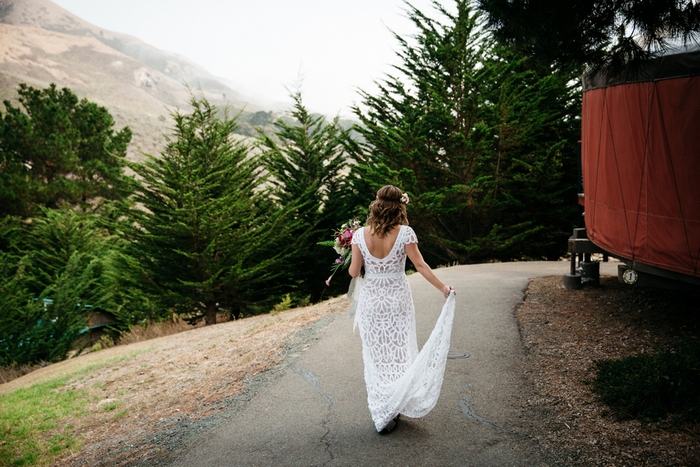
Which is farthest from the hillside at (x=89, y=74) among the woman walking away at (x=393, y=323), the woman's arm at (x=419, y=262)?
the woman's arm at (x=419, y=262)

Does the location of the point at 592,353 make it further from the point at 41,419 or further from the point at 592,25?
the point at 41,419

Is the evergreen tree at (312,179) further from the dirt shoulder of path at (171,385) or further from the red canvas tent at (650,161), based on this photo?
the red canvas tent at (650,161)

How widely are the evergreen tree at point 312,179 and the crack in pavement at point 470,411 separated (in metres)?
11.6

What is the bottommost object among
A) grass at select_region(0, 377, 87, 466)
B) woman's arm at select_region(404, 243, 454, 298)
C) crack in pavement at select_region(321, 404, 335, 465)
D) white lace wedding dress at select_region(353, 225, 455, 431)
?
grass at select_region(0, 377, 87, 466)

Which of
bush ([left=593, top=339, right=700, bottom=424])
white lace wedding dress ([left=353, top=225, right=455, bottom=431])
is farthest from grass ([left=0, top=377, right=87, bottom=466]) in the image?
bush ([left=593, top=339, right=700, bottom=424])

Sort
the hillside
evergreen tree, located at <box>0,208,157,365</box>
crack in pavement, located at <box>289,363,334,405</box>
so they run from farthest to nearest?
1. the hillside
2. evergreen tree, located at <box>0,208,157,365</box>
3. crack in pavement, located at <box>289,363,334,405</box>

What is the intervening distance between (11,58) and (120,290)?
9958cm

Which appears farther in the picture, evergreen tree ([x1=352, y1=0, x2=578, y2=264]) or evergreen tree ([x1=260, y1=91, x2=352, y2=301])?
evergreen tree ([x1=260, y1=91, x2=352, y2=301])

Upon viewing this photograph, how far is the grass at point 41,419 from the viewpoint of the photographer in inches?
198

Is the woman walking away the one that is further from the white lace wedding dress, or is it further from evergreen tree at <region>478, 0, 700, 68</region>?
evergreen tree at <region>478, 0, 700, 68</region>

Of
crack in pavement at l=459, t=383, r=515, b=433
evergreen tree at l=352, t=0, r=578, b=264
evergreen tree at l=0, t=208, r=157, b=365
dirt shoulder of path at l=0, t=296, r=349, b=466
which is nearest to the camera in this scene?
crack in pavement at l=459, t=383, r=515, b=433

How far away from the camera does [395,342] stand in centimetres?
423

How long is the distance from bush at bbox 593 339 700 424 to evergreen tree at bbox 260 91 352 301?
12.1 meters

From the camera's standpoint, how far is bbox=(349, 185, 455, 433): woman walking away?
4078 millimetres
